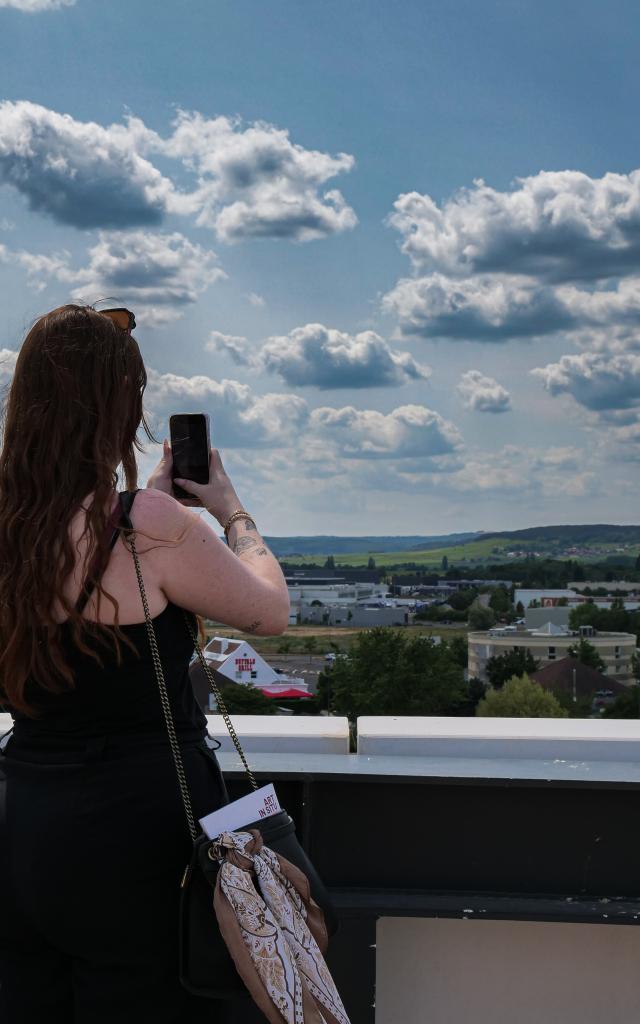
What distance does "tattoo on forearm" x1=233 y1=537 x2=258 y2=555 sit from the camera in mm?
1334

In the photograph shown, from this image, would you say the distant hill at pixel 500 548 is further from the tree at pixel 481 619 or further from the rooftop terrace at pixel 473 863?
the rooftop terrace at pixel 473 863

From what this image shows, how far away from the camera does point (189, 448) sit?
4.62ft

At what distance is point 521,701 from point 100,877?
5375 cm

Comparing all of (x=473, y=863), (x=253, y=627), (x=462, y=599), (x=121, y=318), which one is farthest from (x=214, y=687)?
(x=462, y=599)

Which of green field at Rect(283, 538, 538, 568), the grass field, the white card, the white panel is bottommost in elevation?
the grass field

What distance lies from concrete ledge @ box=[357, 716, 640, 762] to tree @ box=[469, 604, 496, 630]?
67252mm

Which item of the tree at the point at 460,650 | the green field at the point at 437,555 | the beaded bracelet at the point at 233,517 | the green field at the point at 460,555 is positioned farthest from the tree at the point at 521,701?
the beaded bracelet at the point at 233,517

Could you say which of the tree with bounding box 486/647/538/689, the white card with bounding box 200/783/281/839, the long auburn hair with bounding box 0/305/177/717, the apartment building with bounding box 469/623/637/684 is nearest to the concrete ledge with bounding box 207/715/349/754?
the white card with bounding box 200/783/281/839

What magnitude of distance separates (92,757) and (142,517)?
27cm

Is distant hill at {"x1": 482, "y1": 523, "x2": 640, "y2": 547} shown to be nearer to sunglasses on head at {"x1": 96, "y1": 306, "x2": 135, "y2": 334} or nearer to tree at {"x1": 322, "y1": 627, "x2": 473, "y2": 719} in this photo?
tree at {"x1": 322, "y1": 627, "x2": 473, "y2": 719}

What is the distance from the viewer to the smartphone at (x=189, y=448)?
1403mm

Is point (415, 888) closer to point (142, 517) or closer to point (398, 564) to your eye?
point (142, 517)

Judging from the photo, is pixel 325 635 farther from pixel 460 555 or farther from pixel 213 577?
pixel 213 577

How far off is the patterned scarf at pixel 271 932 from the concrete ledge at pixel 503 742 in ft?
2.07
